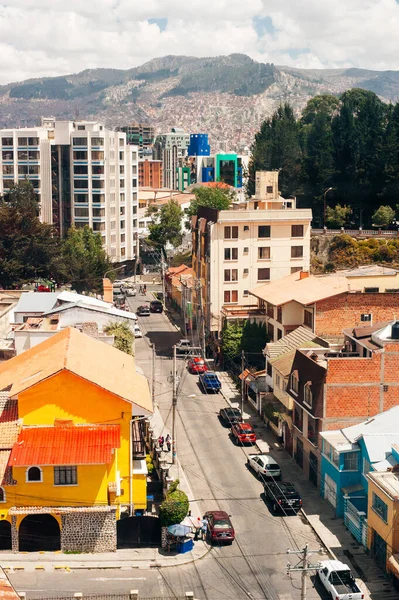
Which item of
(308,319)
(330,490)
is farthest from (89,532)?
(308,319)

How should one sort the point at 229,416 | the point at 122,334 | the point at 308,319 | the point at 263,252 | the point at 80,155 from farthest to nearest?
1. the point at 80,155
2. the point at 263,252
3. the point at 308,319
4. the point at 122,334
5. the point at 229,416

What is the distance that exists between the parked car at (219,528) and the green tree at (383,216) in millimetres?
64344

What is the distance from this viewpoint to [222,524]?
4025 centimetres

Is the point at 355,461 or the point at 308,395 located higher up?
the point at 308,395

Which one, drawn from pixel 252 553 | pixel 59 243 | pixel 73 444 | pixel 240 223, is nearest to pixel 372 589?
pixel 252 553

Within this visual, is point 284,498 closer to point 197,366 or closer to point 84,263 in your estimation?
point 197,366

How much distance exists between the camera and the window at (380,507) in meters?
37.2

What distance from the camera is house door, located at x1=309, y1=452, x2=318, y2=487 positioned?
47000 mm

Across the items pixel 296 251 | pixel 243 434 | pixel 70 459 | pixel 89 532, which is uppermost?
pixel 296 251

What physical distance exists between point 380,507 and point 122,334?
2902 centimetres

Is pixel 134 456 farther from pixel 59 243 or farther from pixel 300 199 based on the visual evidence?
pixel 300 199

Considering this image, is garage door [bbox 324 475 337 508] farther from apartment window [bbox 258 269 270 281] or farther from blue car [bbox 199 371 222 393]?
apartment window [bbox 258 269 270 281]

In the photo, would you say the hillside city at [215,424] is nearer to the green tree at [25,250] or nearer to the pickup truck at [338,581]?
the pickup truck at [338,581]

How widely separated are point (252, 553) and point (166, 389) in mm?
28913
